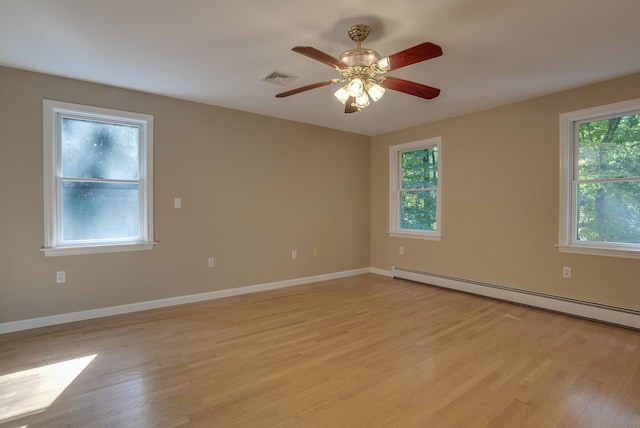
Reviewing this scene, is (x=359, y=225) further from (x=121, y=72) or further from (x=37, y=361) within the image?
(x=37, y=361)

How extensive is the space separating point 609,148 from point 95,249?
5.45 metres

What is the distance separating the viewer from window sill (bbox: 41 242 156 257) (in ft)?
10.1

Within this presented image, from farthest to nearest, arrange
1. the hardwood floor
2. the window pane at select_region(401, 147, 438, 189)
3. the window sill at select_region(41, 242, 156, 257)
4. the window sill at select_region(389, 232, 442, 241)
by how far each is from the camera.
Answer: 1. the window pane at select_region(401, 147, 438, 189)
2. the window sill at select_region(389, 232, 442, 241)
3. the window sill at select_region(41, 242, 156, 257)
4. the hardwood floor

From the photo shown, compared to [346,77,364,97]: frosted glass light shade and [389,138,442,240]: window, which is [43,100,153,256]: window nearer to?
[346,77,364,97]: frosted glass light shade

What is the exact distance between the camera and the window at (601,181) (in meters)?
3.09

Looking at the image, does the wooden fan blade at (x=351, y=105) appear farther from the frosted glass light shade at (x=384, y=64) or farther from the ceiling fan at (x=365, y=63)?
the frosted glass light shade at (x=384, y=64)

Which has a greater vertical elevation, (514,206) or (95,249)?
(514,206)

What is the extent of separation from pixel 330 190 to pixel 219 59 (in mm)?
2801

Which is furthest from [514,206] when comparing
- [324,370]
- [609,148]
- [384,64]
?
[324,370]

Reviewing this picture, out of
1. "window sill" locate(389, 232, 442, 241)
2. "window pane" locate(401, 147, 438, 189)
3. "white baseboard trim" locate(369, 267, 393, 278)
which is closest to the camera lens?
"window sill" locate(389, 232, 442, 241)

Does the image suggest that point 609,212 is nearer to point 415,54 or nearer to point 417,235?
point 417,235

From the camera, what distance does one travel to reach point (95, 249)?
3268 mm

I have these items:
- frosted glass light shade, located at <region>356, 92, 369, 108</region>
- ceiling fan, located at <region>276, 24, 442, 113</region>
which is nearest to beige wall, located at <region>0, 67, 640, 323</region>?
ceiling fan, located at <region>276, 24, 442, 113</region>

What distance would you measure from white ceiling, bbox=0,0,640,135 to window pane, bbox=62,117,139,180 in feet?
1.56
